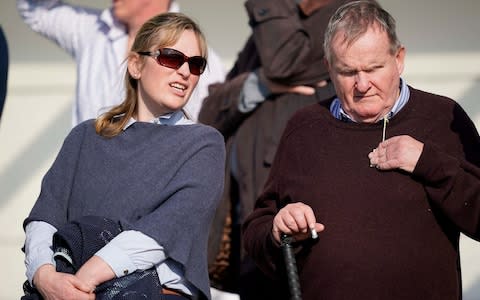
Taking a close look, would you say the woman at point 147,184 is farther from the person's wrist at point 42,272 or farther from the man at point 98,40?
the man at point 98,40

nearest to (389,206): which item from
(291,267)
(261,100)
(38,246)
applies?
(291,267)

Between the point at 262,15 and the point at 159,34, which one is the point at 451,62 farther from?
the point at 159,34

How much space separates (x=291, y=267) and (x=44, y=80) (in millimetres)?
3889

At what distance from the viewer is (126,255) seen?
9.99 ft

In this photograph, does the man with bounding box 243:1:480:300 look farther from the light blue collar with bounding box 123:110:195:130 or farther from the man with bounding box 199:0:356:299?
the man with bounding box 199:0:356:299

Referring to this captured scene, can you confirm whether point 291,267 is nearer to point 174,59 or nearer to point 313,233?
point 313,233

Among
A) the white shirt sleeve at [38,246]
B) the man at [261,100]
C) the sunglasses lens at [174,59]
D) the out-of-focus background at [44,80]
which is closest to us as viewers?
the white shirt sleeve at [38,246]

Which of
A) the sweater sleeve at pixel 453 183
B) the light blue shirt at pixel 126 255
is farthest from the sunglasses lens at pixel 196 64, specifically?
the sweater sleeve at pixel 453 183

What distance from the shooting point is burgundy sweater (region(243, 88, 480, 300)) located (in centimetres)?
305

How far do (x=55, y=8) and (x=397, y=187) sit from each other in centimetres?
235

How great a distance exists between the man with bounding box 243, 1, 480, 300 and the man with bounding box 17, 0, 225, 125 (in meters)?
1.48

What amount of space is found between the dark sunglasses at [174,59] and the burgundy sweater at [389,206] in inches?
15.9

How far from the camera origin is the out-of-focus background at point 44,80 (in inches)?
240

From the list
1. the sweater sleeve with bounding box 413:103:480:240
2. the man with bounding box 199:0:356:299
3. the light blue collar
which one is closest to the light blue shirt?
the light blue collar
